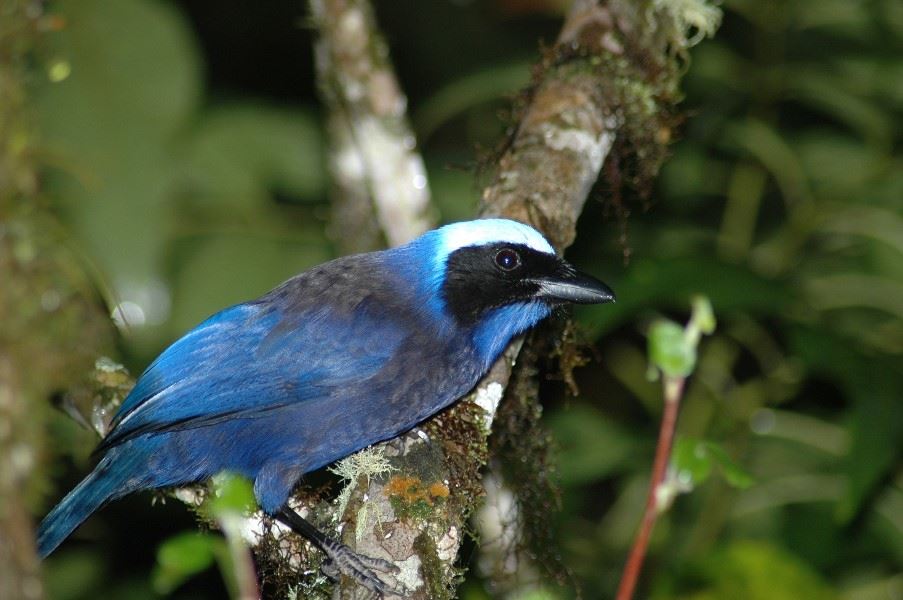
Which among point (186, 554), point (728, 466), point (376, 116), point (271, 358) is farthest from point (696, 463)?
point (376, 116)

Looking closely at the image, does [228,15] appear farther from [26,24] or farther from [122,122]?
[26,24]

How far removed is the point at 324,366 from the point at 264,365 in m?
0.22

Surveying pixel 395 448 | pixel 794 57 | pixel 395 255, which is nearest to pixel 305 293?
pixel 395 255

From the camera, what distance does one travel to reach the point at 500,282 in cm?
371

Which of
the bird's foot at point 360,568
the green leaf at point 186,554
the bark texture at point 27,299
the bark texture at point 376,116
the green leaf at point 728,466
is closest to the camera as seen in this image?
the green leaf at point 186,554

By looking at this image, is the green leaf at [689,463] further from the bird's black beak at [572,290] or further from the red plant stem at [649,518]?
the bird's black beak at [572,290]

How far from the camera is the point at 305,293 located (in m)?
3.69

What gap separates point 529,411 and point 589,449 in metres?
1.45

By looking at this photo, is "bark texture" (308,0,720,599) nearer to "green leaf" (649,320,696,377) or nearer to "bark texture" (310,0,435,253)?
"bark texture" (310,0,435,253)

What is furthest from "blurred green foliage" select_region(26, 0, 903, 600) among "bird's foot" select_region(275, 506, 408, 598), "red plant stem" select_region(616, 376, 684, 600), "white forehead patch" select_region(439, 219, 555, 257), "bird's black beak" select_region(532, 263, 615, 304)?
"red plant stem" select_region(616, 376, 684, 600)

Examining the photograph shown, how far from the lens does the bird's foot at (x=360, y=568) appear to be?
2783mm

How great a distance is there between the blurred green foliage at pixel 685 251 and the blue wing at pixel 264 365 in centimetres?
83

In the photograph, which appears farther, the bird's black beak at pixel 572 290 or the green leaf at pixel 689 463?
the bird's black beak at pixel 572 290

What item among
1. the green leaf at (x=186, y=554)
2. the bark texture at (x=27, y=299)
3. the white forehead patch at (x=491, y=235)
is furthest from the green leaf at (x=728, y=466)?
the bark texture at (x=27, y=299)
